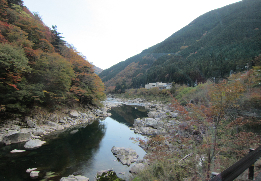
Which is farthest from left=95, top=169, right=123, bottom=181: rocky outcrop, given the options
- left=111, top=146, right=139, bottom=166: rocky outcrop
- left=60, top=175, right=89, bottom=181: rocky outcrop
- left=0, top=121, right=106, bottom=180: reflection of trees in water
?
left=0, top=121, right=106, bottom=180: reflection of trees in water

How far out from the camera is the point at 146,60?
225 feet

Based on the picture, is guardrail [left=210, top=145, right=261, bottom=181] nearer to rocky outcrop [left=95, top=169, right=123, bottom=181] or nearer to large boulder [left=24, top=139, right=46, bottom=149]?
rocky outcrop [left=95, top=169, right=123, bottom=181]

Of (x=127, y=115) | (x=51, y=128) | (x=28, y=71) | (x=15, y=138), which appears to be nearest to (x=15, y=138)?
(x=15, y=138)

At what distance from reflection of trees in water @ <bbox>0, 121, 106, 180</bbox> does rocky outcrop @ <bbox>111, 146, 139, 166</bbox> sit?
1302 mm

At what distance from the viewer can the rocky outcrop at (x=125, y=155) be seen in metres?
6.31

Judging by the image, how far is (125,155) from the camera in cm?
681

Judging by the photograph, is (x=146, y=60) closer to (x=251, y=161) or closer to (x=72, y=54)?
(x=72, y=54)

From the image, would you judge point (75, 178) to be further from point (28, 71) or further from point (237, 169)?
point (28, 71)

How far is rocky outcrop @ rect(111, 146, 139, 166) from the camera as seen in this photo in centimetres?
631

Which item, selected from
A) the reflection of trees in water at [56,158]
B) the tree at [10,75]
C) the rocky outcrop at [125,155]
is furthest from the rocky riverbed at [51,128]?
the tree at [10,75]

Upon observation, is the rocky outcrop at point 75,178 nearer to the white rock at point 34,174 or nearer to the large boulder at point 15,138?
the white rock at point 34,174

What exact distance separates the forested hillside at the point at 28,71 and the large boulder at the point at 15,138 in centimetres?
204

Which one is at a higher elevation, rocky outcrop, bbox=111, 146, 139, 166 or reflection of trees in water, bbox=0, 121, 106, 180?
reflection of trees in water, bbox=0, 121, 106, 180

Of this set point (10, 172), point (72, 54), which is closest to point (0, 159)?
point (10, 172)
